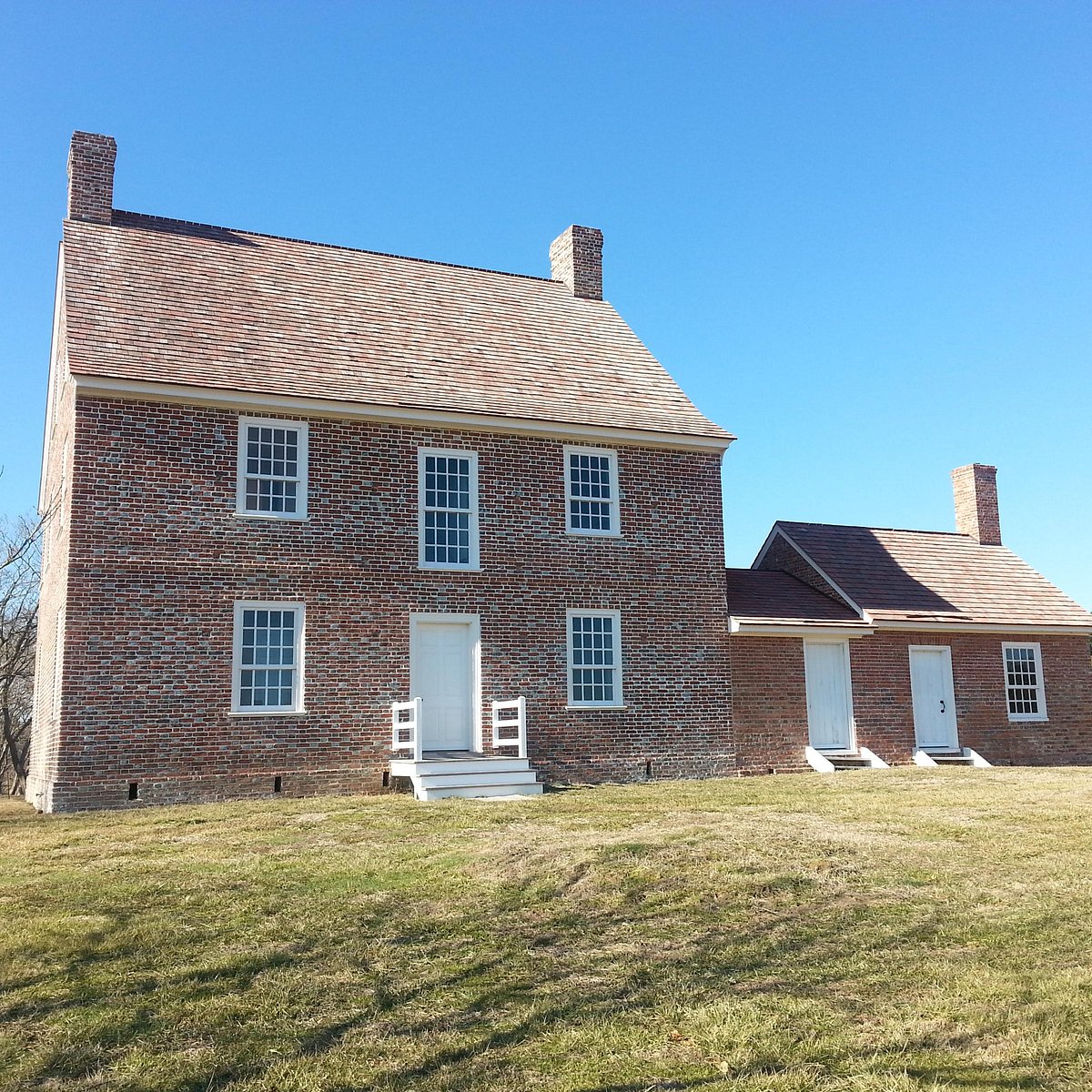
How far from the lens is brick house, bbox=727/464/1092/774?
19750 mm

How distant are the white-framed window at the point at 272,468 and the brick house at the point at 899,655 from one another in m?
7.92

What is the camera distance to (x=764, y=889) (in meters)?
8.38

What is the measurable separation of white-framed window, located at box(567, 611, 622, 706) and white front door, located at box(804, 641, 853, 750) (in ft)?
13.2

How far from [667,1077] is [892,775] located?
1432cm

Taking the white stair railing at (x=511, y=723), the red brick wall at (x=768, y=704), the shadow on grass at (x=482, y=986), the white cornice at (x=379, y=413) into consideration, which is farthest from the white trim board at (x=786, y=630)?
the shadow on grass at (x=482, y=986)

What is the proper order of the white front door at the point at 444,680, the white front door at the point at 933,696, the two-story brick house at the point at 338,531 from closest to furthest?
1. the two-story brick house at the point at 338,531
2. the white front door at the point at 444,680
3. the white front door at the point at 933,696

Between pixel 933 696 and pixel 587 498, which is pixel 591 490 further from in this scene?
pixel 933 696

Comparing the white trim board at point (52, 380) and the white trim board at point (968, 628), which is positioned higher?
the white trim board at point (52, 380)

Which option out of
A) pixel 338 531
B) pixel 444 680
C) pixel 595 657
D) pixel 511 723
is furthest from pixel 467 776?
pixel 338 531

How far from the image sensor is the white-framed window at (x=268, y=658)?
1591 cm

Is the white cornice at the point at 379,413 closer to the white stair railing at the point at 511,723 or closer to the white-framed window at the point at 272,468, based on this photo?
the white-framed window at the point at 272,468

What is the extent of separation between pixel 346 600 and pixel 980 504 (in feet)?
53.6

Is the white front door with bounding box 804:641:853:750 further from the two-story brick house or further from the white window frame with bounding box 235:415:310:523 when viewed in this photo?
the white window frame with bounding box 235:415:310:523

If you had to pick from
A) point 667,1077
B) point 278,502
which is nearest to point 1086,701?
point 278,502
